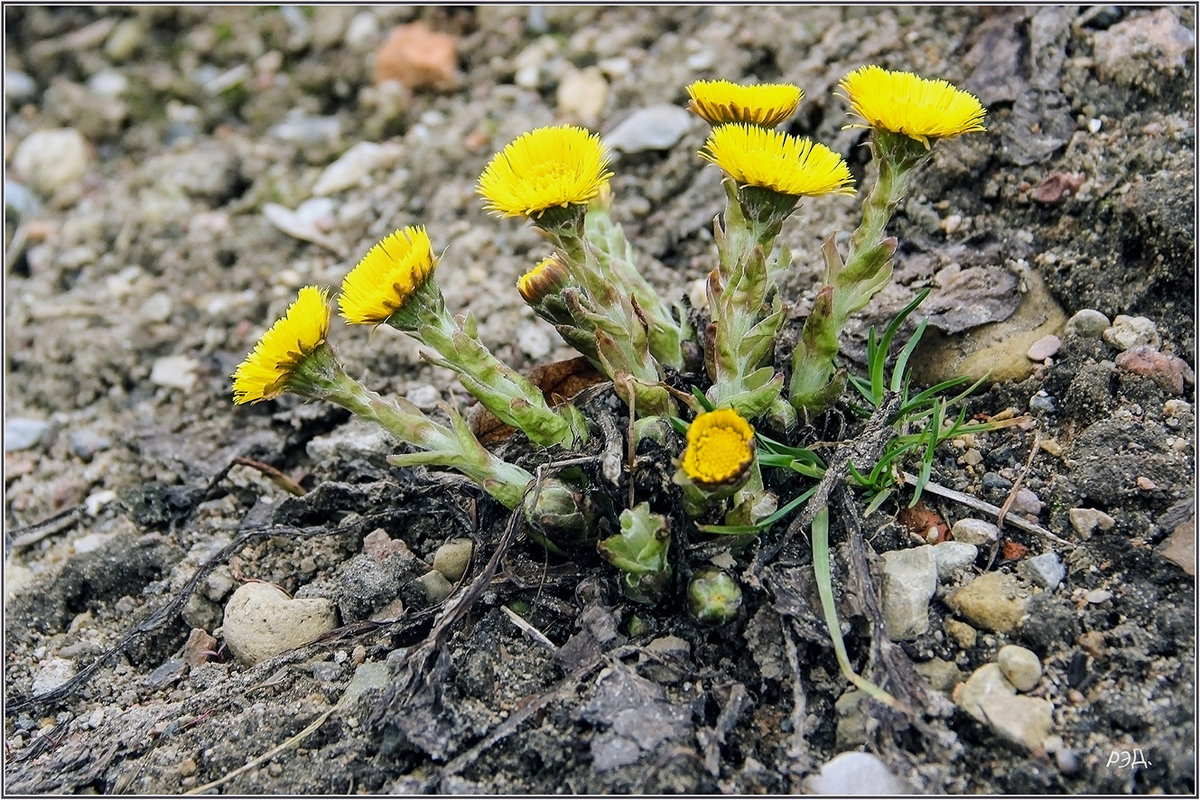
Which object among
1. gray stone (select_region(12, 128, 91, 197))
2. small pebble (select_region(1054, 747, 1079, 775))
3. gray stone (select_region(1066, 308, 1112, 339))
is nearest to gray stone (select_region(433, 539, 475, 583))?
small pebble (select_region(1054, 747, 1079, 775))

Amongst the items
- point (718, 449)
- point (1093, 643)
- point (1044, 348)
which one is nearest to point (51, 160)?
point (718, 449)

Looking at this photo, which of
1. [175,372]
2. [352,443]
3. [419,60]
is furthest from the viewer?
[419,60]

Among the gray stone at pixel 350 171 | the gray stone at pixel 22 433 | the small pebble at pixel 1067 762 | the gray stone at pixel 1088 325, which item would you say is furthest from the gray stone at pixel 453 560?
the gray stone at pixel 350 171

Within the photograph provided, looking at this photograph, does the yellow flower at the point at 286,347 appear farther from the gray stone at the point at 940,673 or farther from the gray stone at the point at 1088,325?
the gray stone at the point at 1088,325

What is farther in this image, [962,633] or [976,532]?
[976,532]

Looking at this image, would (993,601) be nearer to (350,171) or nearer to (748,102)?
(748,102)

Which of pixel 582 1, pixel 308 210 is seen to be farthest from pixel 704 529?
pixel 582 1
